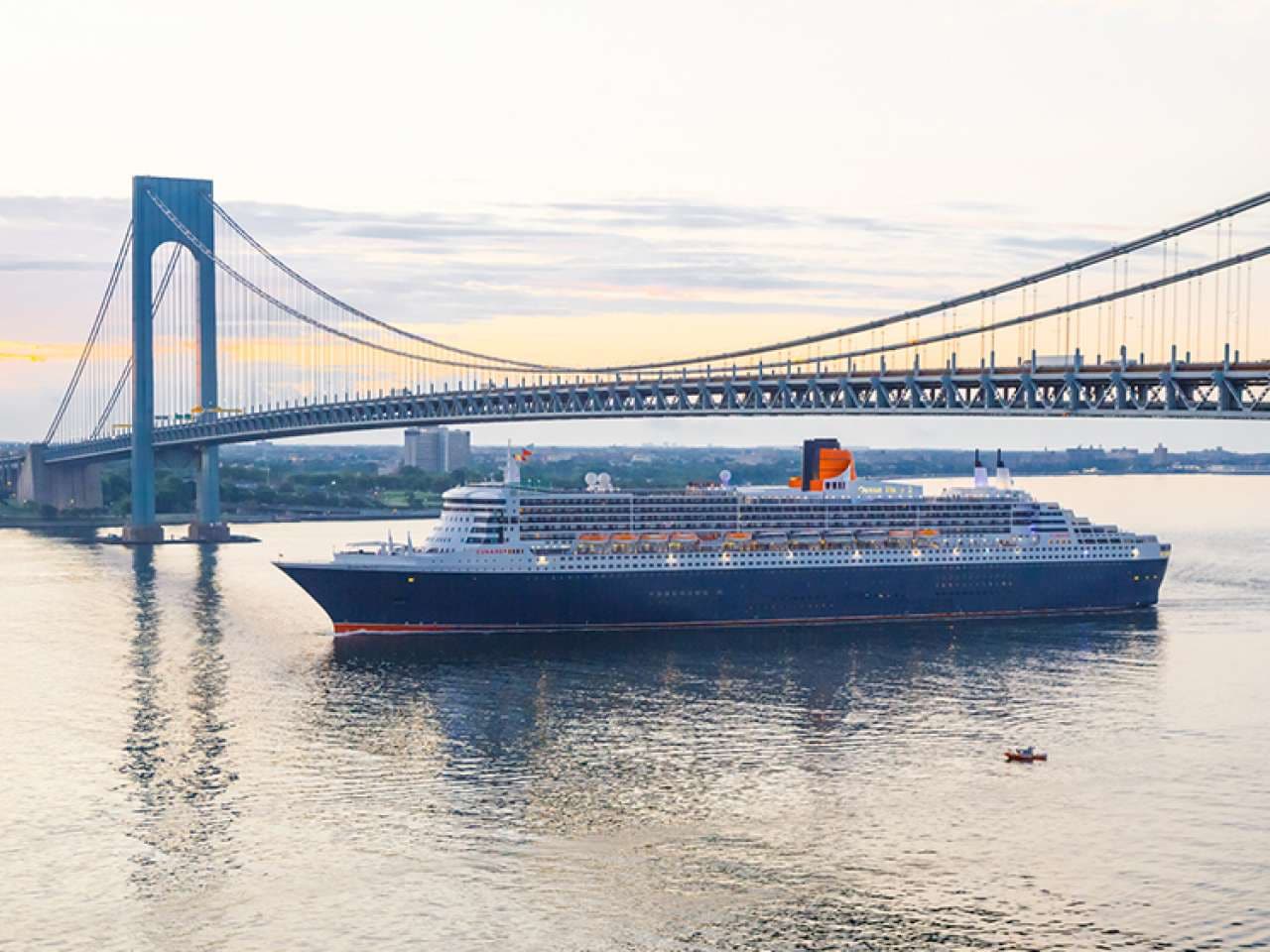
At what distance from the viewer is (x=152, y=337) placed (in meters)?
75.4

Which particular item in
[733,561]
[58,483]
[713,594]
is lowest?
[713,594]

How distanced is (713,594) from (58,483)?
56.7 metres

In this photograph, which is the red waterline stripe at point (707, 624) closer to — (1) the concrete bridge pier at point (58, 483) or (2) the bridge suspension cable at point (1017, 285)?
(2) the bridge suspension cable at point (1017, 285)

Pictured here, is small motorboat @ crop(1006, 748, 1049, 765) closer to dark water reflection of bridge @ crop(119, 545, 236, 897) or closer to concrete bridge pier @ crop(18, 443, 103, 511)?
dark water reflection of bridge @ crop(119, 545, 236, 897)

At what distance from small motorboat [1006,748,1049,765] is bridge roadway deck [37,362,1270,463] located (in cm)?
912

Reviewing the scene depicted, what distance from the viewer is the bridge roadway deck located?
36562mm

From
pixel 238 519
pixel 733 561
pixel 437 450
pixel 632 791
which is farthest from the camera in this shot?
pixel 437 450

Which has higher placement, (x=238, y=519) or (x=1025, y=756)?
(x=238, y=519)

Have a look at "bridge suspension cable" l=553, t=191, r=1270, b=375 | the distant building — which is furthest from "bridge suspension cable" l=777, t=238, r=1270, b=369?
the distant building

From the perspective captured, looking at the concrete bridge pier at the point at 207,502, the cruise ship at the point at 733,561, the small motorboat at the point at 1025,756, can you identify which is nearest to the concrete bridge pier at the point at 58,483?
the concrete bridge pier at the point at 207,502

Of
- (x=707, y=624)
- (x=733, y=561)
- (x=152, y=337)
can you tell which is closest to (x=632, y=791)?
(x=707, y=624)

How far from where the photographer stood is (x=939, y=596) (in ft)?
156

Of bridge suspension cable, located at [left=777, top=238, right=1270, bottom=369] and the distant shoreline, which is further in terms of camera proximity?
the distant shoreline

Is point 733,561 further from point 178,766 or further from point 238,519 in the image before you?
point 238,519
